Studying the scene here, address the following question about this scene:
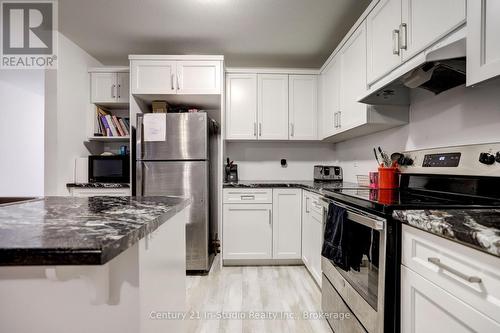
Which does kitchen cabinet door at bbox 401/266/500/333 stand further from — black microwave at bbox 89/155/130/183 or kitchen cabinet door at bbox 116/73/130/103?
kitchen cabinet door at bbox 116/73/130/103

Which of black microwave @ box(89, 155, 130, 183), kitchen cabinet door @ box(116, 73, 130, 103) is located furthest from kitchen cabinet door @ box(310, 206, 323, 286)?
kitchen cabinet door @ box(116, 73, 130, 103)

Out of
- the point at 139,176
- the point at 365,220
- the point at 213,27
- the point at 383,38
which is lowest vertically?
the point at 365,220

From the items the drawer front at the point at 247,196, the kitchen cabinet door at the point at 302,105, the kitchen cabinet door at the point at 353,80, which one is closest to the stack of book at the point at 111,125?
the drawer front at the point at 247,196

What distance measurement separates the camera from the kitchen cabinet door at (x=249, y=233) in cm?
258

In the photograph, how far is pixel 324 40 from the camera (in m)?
2.50

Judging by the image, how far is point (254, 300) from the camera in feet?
6.31

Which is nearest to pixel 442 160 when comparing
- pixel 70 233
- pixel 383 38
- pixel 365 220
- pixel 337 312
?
pixel 365 220

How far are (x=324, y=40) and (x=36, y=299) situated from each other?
2864 millimetres

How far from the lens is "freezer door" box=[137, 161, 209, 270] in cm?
241

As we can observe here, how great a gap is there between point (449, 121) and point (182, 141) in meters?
2.12

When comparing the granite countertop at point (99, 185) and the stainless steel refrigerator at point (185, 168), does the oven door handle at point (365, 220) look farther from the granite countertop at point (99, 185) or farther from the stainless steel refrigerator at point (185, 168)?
the granite countertop at point (99, 185)

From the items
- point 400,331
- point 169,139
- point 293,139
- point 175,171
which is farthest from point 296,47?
point 400,331

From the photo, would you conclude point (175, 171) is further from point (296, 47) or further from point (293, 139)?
point (296, 47)

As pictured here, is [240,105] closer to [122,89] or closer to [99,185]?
[122,89]
